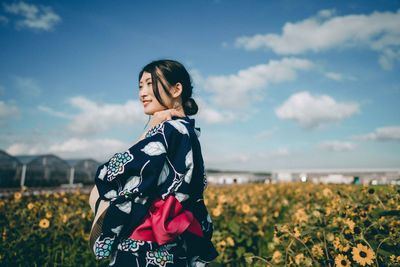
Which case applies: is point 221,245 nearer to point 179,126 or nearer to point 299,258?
point 299,258

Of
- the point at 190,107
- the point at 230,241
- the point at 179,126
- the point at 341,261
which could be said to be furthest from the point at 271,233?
the point at 179,126

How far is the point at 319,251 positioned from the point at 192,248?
1.07 metres

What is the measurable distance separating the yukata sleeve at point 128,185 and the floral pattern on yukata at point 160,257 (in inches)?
5.3

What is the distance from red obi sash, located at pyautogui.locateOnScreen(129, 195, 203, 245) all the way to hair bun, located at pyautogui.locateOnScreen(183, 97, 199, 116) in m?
0.60

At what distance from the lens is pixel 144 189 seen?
4.27 ft

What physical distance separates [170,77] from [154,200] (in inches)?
26.1

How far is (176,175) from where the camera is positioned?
4.56ft

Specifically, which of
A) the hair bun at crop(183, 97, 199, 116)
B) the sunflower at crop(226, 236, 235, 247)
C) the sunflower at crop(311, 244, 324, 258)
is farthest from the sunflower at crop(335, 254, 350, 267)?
the sunflower at crop(226, 236, 235, 247)

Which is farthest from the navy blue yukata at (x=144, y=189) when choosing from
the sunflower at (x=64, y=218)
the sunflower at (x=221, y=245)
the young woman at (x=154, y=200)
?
the sunflower at (x=64, y=218)

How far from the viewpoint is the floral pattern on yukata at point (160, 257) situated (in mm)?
1312

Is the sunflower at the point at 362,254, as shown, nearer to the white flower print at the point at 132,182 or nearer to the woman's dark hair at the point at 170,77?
the woman's dark hair at the point at 170,77

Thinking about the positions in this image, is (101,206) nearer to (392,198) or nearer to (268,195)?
(392,198)

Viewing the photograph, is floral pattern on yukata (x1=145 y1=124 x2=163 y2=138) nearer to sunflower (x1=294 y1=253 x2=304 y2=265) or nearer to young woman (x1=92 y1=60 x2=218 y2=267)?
young woman (x1=92 y1=60 x2=218 y2=267)

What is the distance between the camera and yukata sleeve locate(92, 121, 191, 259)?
51.7 inches
